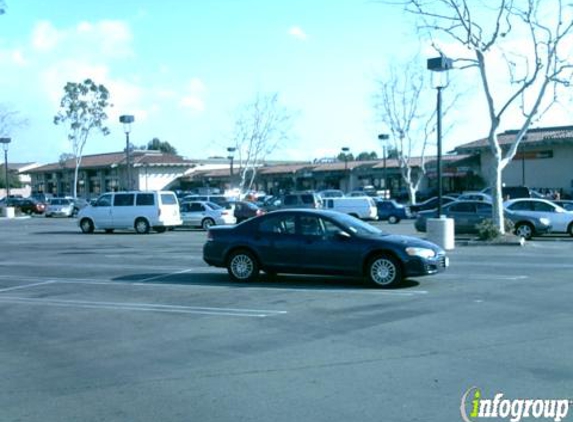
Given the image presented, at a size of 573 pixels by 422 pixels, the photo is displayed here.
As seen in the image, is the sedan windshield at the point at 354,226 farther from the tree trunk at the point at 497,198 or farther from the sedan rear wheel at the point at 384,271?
the tree trunk at the point at 497,198

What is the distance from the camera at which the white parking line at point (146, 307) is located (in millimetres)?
11508

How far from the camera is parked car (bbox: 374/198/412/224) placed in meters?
43.2

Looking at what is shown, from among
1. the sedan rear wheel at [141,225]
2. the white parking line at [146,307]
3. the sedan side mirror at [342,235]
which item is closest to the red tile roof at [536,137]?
the sedan rear wheel at [141,225]

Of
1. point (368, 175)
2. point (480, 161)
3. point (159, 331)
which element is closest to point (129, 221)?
point (159, 331)

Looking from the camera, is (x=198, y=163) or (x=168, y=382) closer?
(x=168, y=382)

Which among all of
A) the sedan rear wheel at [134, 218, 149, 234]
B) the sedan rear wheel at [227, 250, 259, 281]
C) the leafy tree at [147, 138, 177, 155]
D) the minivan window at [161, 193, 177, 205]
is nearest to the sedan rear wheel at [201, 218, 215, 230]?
the minivan window at [161, 193, 177, 205]

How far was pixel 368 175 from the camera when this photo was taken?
80562mm

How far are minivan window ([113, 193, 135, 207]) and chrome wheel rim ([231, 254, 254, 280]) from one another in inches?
738

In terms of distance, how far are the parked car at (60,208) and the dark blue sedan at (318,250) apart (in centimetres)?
4428

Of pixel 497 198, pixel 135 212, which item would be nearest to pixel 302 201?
pixel 135 212

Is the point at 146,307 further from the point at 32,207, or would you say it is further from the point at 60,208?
the point at 32,207

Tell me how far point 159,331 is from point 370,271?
5004mm

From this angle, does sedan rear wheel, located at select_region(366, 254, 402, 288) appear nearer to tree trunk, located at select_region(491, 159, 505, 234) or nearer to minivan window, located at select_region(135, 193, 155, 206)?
tree trunk, located at select_region(491, 159, 505, 234)

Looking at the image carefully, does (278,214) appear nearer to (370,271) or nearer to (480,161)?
(370,271)
